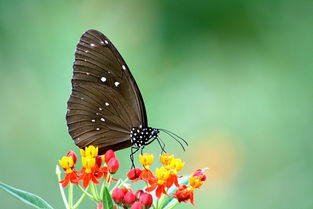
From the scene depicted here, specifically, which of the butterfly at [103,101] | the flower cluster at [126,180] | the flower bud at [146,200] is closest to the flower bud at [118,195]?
the flower cluster at [126,180]

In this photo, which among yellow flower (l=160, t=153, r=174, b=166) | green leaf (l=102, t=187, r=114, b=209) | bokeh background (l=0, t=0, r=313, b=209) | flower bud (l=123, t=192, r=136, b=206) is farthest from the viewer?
bokeh background (l=0, t=0, r=313, b=209)

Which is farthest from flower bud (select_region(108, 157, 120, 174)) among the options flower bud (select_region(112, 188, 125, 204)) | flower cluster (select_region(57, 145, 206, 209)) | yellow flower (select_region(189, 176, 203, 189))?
yellow flower (select_region(189, 176, 203, 189))

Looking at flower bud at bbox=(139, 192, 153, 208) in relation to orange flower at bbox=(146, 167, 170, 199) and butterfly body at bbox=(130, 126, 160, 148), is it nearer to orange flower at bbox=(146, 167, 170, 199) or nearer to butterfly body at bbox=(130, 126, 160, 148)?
orange flower at bbox=(146, 167, 170, 199)

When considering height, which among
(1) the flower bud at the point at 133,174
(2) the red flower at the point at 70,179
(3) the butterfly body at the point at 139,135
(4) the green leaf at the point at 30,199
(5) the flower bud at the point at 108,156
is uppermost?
(3) the butterfly body at the point at 139,135

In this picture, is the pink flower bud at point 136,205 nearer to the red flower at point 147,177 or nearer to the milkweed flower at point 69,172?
the red flower at point 147,177

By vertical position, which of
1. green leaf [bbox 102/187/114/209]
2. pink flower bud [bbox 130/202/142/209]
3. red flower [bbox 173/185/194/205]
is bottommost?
green leaf [bbox 102/187/114/209]

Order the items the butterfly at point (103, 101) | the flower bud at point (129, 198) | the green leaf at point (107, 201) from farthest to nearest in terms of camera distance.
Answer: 1. the butterfly at point (103, 101)
2. the flower bud at point (129, 198)
3. the green leaf at point (107, 201)

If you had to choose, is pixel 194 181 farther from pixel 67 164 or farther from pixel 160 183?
pixel 67 164
